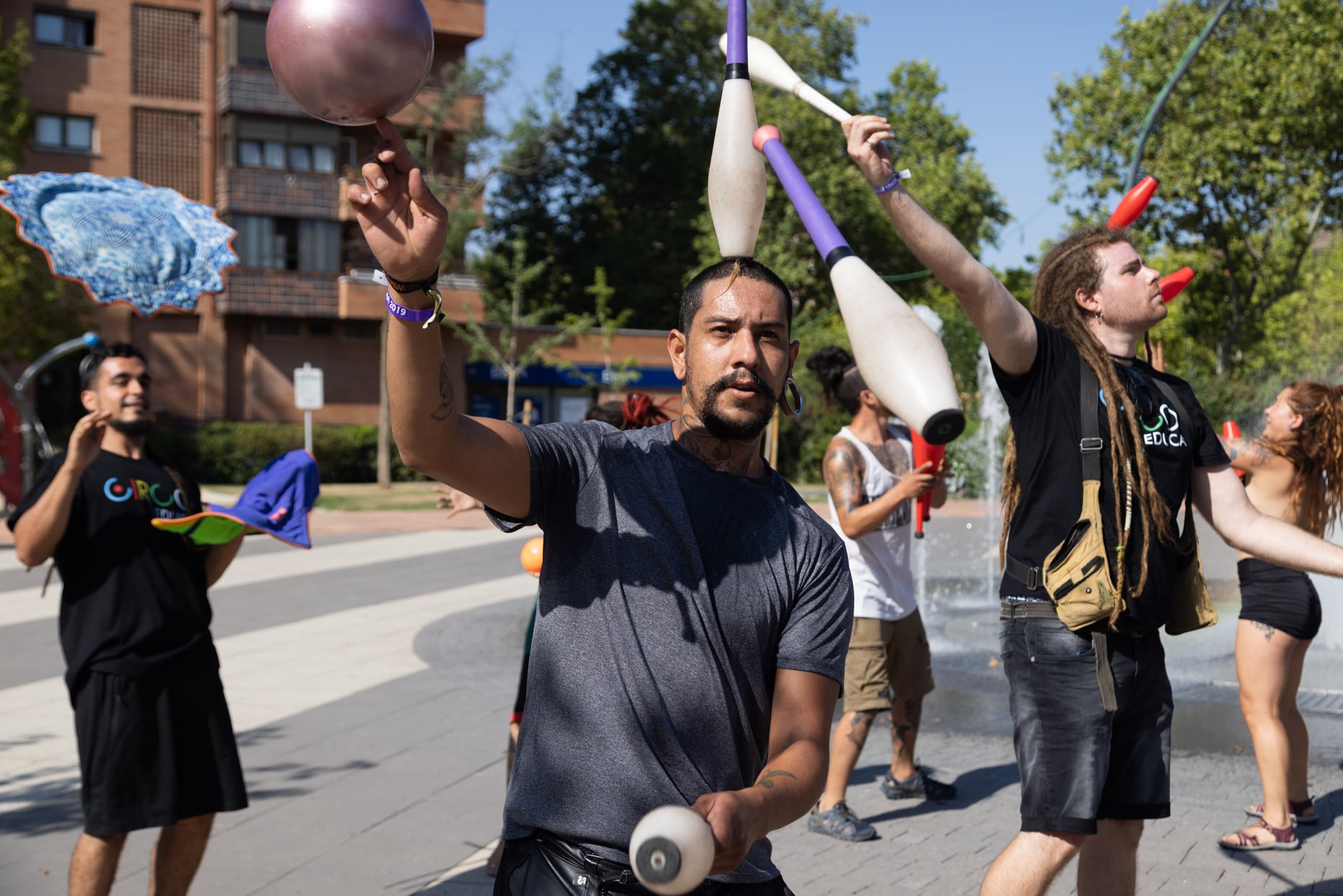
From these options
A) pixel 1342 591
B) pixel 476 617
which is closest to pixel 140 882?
pixel 476 617

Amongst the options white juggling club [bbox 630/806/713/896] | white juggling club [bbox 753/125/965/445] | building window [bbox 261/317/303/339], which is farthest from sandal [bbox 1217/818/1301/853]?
building window [bbox 261/317/303/339]

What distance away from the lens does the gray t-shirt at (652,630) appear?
2289 mm

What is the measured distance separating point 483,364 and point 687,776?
→ 34637mm

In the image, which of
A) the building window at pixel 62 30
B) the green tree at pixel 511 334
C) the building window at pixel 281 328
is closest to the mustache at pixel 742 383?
the green tree at pixel 511 334

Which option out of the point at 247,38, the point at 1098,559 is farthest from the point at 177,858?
the point at 247,38

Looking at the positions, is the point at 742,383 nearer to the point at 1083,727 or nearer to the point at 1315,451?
the point at 1083,727

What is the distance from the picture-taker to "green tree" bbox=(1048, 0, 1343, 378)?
2591 centimetres

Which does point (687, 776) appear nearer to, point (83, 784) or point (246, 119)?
point (83, 784)

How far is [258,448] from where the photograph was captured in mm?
33656

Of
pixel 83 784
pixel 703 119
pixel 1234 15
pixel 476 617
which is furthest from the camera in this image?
pixel 703 119

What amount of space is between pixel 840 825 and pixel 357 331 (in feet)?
110

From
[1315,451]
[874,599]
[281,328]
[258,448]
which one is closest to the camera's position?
[1315,451]

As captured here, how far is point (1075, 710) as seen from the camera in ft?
11.0

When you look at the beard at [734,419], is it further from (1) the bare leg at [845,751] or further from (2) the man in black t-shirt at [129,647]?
(1) the bare leg at [845,751]
